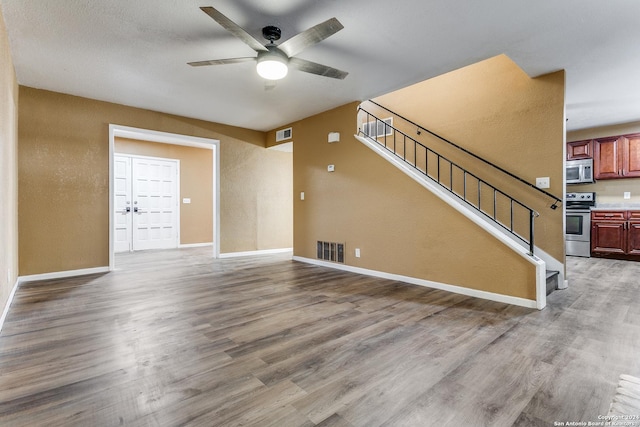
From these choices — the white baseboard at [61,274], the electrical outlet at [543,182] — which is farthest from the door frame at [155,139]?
the electrical outlet at [543,182]

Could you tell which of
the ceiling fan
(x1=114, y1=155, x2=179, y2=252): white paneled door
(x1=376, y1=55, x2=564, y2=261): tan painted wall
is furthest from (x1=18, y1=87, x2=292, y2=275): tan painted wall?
(x1=376, y1=55, x2=564, y2=261): tan painted wall

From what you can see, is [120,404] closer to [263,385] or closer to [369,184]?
[263,385]

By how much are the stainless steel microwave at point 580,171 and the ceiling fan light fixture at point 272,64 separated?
20.5 ft

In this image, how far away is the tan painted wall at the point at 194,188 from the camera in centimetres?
786

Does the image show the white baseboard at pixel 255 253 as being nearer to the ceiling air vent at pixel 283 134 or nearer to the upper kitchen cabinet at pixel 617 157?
the ceiling air vent at pixel 283 134

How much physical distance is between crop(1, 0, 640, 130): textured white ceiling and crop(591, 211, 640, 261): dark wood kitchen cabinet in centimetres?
213

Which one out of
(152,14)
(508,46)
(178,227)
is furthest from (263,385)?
(178,227)

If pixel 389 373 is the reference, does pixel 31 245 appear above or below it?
above

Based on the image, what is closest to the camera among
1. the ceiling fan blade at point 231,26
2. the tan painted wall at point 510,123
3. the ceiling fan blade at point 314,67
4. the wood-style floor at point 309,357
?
the wood-style floor at point 309,357

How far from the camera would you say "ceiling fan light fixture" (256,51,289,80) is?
271 cm

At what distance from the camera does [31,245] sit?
13.7 ft

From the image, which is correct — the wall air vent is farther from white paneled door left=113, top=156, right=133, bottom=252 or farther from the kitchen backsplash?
white paneled door left=113, top=156, right=133, bottom=252

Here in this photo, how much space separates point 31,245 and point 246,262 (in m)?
3.05

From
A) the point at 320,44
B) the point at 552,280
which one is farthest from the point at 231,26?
the point at 552,280
